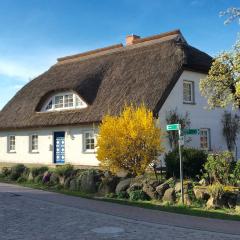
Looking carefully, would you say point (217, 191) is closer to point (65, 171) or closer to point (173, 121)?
point (65, 171)

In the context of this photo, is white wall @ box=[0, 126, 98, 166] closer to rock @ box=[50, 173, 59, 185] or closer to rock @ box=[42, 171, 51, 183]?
rock @ box=[42, 171, 51, 183]

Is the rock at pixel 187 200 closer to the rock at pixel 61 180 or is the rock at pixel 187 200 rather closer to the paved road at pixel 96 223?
the paved road at pixel 96 223

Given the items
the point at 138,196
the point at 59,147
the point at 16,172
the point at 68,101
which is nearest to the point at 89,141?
the point at 59,147

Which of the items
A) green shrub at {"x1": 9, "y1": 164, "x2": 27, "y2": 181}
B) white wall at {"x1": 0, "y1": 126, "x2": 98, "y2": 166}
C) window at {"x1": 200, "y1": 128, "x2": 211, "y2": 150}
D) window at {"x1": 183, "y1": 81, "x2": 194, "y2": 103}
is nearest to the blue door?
white wall at {"x1": 0, "y1": 126, "x2": 98, "y2": 166}

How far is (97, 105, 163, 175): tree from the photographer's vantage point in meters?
18.1

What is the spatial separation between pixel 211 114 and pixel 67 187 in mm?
10868

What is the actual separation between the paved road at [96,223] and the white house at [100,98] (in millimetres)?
9561

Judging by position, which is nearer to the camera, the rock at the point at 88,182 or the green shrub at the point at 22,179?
the rock at the point at 88,182

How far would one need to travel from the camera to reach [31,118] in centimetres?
2947

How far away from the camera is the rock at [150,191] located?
15506 mm

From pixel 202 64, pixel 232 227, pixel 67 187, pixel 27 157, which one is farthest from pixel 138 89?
pixel 232 227

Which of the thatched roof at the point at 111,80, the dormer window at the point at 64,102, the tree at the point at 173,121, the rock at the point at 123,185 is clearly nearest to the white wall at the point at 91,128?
the tree at the point at 173,121

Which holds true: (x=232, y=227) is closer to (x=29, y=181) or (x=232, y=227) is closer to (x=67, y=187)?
(x=67, y=187)

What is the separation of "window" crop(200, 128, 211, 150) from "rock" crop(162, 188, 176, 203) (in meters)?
11.0
